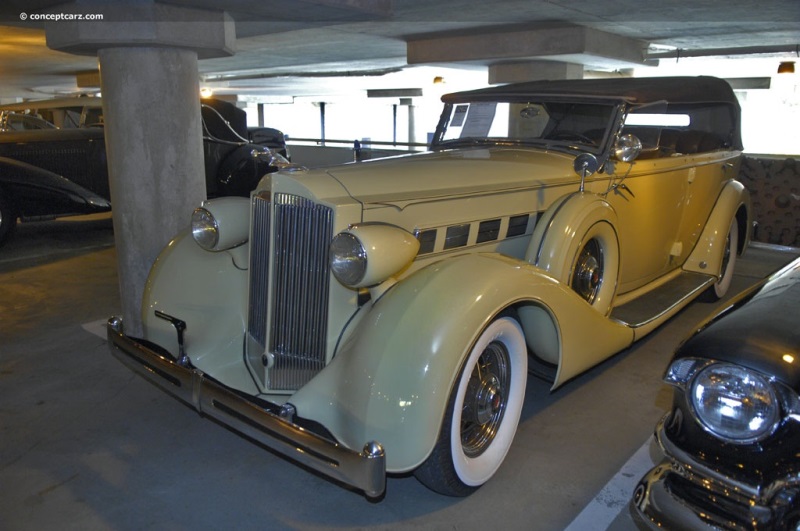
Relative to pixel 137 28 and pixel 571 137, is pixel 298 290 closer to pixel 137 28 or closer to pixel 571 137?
pixel 571 137

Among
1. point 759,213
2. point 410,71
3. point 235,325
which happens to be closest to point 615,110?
point 235,325

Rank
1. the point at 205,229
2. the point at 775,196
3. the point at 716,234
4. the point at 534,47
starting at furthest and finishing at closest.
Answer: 1. the point at 534,47
2. the point at 775,196
3. the point at 716,234
4. the point at 205,229

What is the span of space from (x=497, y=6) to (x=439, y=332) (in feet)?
19.1

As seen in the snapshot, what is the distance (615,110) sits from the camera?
3.89 metres

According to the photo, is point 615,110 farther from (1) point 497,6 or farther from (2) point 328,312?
(1) point 497,6

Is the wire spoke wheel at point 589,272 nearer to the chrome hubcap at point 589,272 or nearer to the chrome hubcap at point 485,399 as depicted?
the chrome hubcap at point 589,272

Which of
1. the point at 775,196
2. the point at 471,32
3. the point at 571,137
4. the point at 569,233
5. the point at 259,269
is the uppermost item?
the point at 471,32

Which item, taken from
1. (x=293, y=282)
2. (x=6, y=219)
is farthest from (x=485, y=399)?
(x=6, y=219)

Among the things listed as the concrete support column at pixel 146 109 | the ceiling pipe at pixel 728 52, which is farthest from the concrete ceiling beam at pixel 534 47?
the concrete support column at pixel 146 109

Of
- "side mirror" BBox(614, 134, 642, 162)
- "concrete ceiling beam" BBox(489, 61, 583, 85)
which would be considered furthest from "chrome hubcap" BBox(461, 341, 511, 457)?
"concrete ceiling beam" BBox(489, 61, 583, 85)

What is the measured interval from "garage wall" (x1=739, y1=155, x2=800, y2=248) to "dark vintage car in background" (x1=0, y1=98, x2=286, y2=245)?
20.3 feet

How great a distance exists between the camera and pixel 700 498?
1835mm

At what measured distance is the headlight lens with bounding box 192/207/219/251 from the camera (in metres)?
3.21

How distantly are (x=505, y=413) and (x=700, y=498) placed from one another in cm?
113
